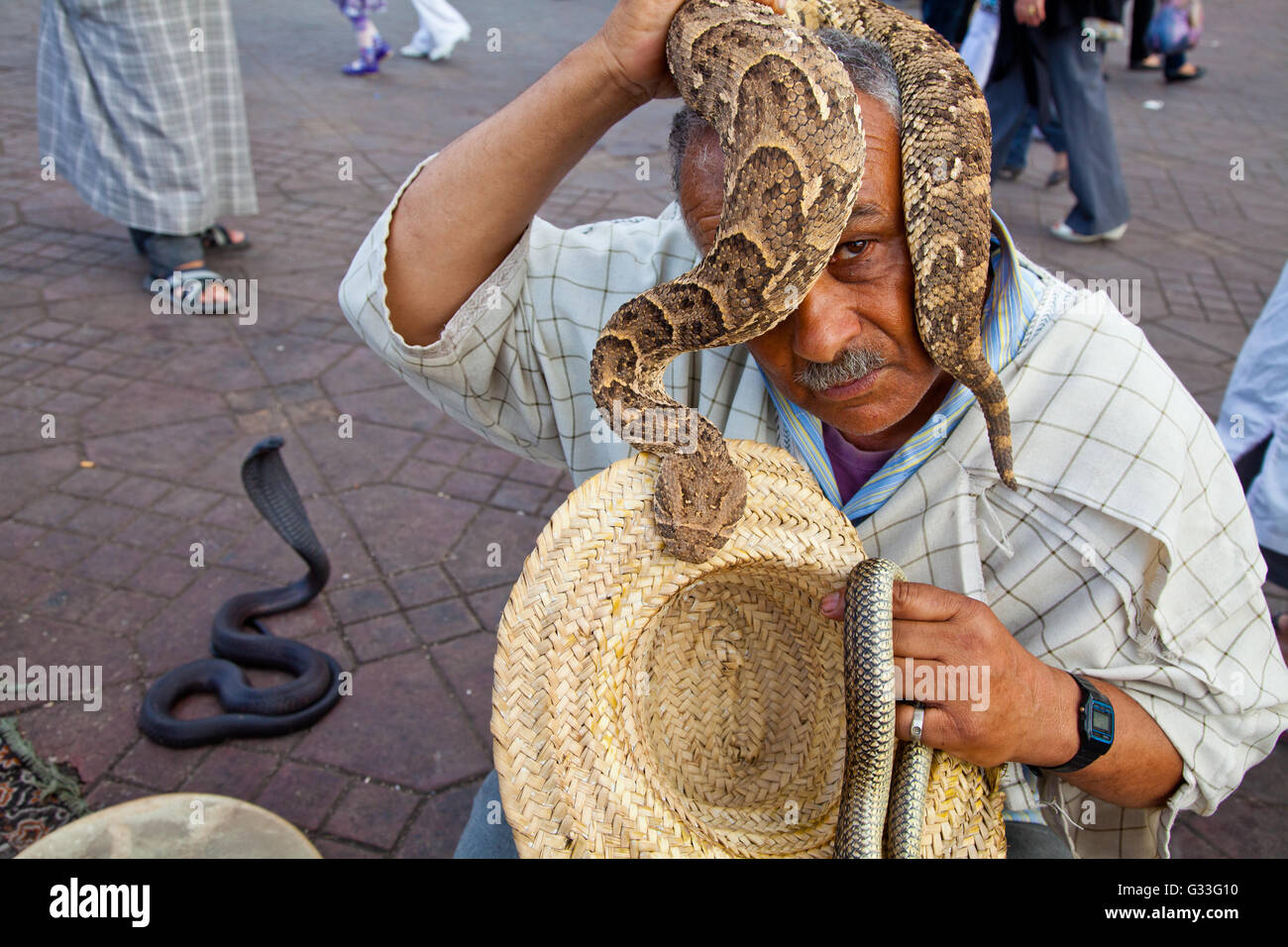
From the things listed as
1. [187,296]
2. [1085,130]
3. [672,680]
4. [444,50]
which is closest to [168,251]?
[187,296]

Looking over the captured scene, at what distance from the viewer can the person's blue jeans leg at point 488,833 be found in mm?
2363

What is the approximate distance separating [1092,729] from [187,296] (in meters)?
6.11

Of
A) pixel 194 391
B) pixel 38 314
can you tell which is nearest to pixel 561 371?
pixel 194 391

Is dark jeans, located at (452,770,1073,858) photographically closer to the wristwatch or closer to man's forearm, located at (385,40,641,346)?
the wristwatch

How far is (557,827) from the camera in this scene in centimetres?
176

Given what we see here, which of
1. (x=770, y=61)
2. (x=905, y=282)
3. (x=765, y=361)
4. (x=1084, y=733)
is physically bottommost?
(x=1084, y=733)

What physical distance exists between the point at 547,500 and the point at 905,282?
3.24m

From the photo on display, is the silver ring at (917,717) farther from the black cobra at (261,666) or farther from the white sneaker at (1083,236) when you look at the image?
the white sneaker at (1083,236)

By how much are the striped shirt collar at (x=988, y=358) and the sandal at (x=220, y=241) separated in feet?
20.9

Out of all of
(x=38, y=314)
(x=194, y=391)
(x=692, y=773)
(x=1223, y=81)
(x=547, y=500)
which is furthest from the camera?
(x=1223, y=81)

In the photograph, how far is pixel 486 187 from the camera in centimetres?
220
